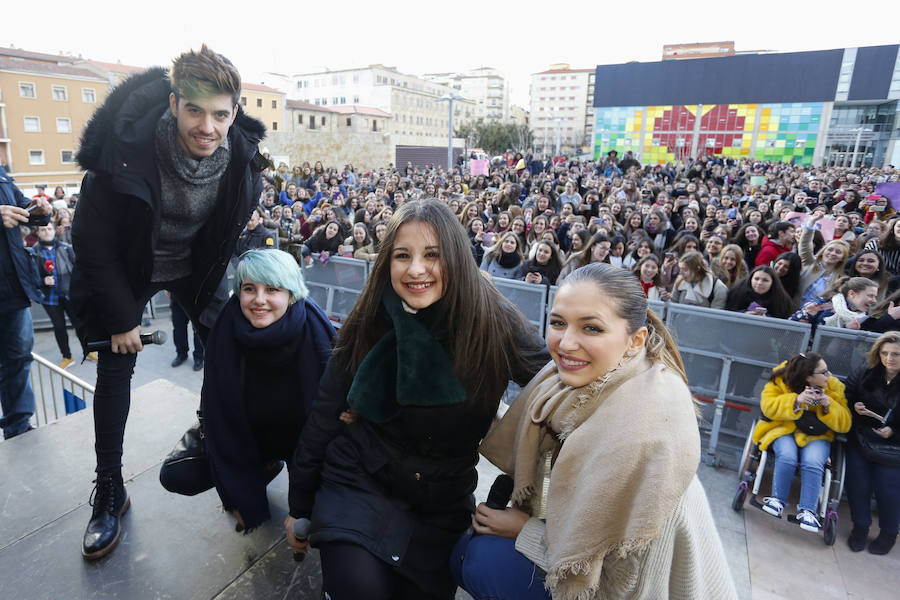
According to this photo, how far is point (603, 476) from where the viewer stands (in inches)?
55.6

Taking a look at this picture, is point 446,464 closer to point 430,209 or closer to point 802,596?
point 430,209

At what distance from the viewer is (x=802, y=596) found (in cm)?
326

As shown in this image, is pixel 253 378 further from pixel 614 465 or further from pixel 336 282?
pixel 336 282

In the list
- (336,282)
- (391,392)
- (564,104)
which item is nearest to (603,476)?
(391,392)

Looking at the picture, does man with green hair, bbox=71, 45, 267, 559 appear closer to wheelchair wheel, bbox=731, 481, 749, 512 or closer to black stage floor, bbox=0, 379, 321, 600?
black stage floor, bbox=0, 379, 321, 600

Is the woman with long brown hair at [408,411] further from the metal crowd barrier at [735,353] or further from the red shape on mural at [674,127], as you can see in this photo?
the red shape on mural at [674,127]

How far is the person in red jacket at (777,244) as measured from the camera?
686 centimetres

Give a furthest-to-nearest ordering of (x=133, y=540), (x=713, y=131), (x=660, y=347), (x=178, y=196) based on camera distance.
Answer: (x=713, y=131) < (x=133, y=540) < (x=178, y=196) < (x=660, y=347)

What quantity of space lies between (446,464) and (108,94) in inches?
76.3

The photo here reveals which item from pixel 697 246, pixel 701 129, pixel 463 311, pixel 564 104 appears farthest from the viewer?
pixel 564 104

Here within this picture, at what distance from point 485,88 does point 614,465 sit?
11818 centimetres

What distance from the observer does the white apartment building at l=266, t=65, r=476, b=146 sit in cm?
7819

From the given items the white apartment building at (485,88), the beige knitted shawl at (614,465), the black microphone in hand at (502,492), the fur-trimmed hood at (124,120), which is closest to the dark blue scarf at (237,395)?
the fur-trimmed hood at (124,120)

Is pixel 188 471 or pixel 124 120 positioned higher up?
pixel 124 120
